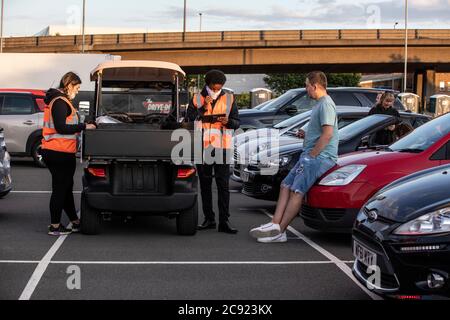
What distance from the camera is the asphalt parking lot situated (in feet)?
20.4

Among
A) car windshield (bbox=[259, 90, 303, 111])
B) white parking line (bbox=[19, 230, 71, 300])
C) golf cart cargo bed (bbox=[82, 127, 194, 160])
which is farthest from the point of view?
car windshield (bbox=[259, 90, 303, 111])

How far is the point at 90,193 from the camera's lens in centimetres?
866

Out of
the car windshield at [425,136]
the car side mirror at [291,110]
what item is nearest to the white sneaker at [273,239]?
the car windshield at [425,136]

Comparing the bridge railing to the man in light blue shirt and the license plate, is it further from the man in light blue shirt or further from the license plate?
the license plate

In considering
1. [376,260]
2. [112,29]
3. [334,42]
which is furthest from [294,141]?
[112,29]

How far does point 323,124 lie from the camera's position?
8.46 m

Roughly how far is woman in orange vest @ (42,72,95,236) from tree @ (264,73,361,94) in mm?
87865

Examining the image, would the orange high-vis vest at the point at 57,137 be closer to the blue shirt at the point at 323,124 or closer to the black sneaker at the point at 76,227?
the black sneaker at the point at 76,227

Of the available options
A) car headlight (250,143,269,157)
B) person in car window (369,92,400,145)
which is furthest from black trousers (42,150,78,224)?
person in car window (369,92,400,145)

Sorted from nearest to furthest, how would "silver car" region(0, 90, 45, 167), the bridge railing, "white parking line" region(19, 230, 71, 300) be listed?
"white parking line" region(19, 230, 71, 300) < "silver car" region(0, 90, 45, 167) < the bridge railing

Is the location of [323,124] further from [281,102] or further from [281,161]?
[281,102]

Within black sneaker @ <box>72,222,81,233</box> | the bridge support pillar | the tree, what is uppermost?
the tree

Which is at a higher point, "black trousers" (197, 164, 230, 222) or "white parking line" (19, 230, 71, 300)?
"black trousers" (197, 164, 230, 222)

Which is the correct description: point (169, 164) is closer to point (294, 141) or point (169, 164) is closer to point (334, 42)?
point (294, 141)
